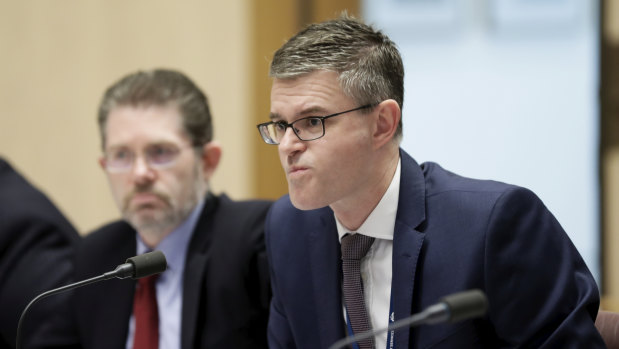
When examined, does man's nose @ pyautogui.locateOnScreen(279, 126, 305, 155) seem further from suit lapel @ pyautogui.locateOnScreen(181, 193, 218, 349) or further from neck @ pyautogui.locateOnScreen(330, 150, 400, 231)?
suit lapel @ pyautogui.locateOnScreen(181, 193, 218, 349)

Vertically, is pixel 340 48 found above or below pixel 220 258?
above

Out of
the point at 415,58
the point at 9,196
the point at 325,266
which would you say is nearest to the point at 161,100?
the point at 9,196

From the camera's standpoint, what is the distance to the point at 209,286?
247 cm

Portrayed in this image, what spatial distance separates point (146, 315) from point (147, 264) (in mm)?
784

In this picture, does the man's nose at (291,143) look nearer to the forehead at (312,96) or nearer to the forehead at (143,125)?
the forehead at (312,96)

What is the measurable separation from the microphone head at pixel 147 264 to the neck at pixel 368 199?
0.46 m

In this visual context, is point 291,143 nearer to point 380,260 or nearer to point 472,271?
point 380,260

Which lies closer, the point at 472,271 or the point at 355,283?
the point at 472,271

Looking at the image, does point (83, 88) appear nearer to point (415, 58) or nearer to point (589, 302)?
point (415, 58)

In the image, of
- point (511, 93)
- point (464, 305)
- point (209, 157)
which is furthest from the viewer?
point (511, 93)

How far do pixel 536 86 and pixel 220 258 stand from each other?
2662 mm

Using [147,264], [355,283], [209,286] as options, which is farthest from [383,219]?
[209,286]

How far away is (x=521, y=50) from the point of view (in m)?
4.54

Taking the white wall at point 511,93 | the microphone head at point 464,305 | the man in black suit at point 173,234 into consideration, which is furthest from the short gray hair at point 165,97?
the white wall at point 511,93
